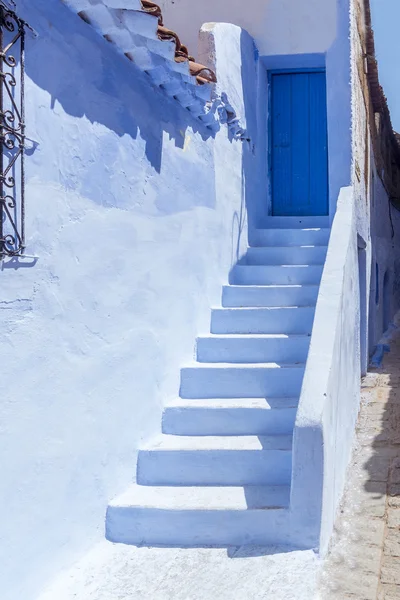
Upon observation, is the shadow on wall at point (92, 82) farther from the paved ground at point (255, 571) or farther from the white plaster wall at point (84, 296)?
the paved ground at point (255, 571)

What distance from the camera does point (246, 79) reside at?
7.14 meters

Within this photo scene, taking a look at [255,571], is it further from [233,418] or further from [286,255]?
[286,255]

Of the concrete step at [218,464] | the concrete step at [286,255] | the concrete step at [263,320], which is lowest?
the concrete step at [218,464]

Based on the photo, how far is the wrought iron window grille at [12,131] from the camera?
286 centimetres

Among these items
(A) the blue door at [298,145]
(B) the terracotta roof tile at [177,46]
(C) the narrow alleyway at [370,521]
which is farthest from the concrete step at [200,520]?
(A) the blue door at [298,145]

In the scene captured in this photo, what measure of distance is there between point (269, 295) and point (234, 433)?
1756 mm

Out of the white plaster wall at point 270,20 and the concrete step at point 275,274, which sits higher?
the white plaster wall at point 270,20

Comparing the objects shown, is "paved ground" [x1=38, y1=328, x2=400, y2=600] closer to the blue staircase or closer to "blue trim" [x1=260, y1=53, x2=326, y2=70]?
the blue staircase

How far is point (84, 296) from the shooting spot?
3574 mm

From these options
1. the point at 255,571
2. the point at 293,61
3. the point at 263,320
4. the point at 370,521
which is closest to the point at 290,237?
the point at 263,320

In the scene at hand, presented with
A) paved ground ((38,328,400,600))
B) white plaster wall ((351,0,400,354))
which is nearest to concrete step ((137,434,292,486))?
paved ground ((38,328,400,600))

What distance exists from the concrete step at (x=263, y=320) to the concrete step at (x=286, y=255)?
1058 mm

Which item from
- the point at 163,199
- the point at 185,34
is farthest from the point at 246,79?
the point at 163,199

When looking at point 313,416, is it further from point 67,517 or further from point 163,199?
point 163,199
